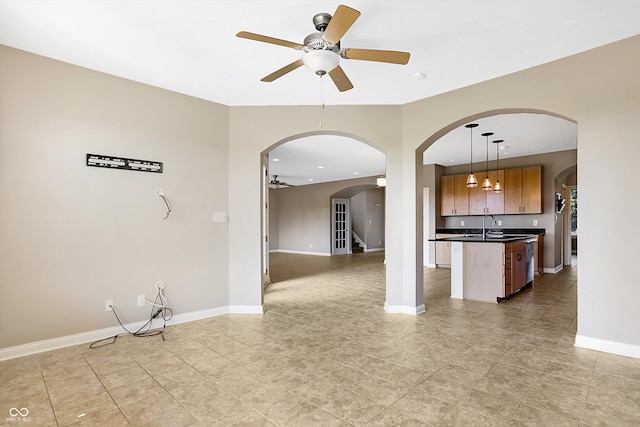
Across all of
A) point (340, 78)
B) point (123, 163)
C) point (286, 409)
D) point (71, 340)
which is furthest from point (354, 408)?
point (123, 163)

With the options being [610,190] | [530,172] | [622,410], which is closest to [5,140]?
[622,410]

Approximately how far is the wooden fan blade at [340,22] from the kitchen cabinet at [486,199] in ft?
22.7

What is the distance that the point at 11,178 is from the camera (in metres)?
2.87

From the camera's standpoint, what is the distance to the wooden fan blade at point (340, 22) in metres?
1.86

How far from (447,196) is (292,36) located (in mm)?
6969

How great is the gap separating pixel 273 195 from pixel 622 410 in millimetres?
12359

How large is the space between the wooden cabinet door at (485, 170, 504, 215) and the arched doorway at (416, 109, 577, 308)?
0.88ft

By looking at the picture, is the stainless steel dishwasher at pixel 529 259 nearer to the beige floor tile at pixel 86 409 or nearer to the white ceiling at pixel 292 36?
the white ceiling at pixel 292 36

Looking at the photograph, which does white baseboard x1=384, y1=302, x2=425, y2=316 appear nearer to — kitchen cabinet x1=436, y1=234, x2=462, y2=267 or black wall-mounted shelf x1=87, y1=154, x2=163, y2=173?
black wall-mounted shelf x1=87, y1=154, x2=163, y2=173

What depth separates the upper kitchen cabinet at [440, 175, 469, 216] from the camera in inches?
327

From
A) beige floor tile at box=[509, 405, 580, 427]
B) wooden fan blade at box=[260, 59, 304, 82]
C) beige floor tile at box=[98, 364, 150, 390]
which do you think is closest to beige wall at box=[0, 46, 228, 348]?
beige floor tile at box=[98, 364, 150, 390]

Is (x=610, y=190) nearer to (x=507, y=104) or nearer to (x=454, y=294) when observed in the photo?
(x=507, y=104)

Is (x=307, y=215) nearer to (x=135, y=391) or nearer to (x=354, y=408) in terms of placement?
(x=135, y=391)

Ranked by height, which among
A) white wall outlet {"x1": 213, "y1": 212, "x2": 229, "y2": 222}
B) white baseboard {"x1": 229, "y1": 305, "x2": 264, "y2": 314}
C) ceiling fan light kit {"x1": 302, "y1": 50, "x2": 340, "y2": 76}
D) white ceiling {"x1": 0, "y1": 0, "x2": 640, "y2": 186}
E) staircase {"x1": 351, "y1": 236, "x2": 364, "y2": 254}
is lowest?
staircase {"x1": 351, "y1": 236, "x2": 364, "y2": 254}
